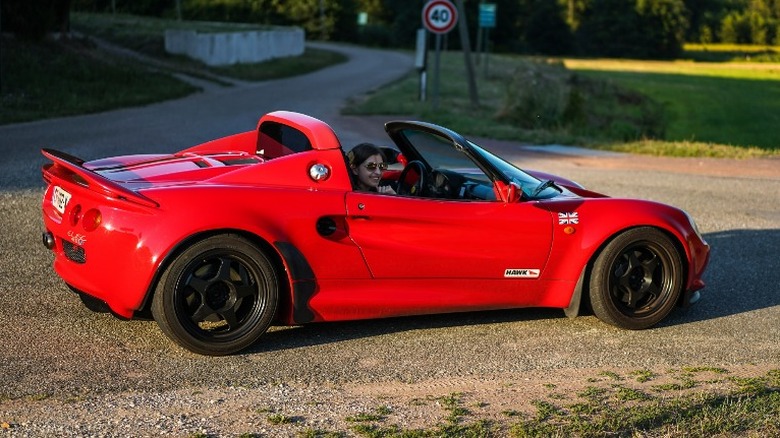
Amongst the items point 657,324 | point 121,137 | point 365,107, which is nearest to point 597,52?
point 365,107

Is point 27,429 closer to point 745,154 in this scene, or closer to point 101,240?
point 101,240

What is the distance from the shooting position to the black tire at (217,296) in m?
5.77

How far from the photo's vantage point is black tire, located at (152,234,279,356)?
577 cm

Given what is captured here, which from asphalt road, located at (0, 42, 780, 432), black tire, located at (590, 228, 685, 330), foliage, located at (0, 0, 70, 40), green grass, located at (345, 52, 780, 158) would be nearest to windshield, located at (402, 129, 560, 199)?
black tire, located at (590, 228, 685, 330)

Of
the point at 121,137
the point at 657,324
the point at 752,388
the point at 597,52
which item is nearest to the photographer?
the point at 752,388

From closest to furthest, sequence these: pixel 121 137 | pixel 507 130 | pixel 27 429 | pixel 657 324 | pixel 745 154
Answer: pixel 27 429
pixel 657 324
pixel 121 137
pixel 745 154
pixel 507 130

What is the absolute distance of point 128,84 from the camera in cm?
2662

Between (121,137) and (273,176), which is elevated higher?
(273,176)

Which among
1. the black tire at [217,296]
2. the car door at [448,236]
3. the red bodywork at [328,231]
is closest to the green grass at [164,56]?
the red bodywork at [328,231]

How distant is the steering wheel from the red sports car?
0.01 meters

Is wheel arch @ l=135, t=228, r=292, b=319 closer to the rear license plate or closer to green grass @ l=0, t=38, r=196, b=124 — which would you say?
the rear license plate

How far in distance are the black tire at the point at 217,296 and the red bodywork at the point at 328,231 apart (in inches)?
3.3

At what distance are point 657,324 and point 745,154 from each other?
12492 millimetres

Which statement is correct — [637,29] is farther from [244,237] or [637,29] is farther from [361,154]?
[244,237]
